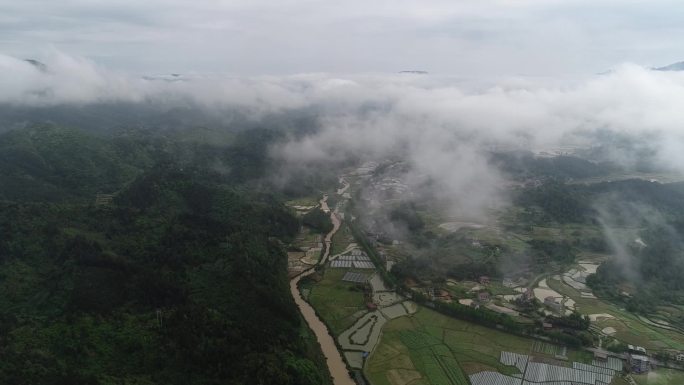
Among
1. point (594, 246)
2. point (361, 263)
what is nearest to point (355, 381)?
point (361, 263)

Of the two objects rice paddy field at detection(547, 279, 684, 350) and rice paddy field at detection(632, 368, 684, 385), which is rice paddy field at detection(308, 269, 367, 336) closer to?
rice paddy field at detection(547, 279, 684, 350)

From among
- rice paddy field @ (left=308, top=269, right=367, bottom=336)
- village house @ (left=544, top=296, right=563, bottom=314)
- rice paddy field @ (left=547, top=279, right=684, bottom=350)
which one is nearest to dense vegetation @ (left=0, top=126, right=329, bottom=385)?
rice paddy field @ (left=308, top=269, right=367, bottom=336)

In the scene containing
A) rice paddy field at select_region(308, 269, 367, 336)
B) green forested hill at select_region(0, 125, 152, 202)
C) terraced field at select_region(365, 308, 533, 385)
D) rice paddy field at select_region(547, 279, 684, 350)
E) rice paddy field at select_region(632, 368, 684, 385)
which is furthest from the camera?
green forested hill at select_region(0, 125, 152, 202)

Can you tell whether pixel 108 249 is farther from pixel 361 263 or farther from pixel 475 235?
pixel 475 235

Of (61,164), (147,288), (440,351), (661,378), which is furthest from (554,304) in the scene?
(61,164)

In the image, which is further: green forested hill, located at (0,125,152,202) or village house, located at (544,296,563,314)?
green forested hill, located at (0,125,152,202)

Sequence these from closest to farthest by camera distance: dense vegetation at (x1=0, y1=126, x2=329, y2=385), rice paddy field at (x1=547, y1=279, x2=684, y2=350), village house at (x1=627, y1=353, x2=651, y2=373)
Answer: dense vegetation at (x1=0, y1=126, x2=329, y2=385)
village house at (x1=627, y1=353, x2=651, y2=373)
rice paddy field at (x1=547, y1=279, x2=684, y2=350)
